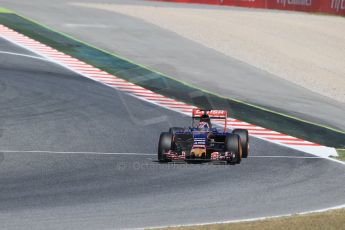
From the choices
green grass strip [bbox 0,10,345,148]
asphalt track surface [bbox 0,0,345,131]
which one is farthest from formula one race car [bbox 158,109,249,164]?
asphalt track surface [bbox 0,0,345,131]

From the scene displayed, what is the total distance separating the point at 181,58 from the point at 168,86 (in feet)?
20.5

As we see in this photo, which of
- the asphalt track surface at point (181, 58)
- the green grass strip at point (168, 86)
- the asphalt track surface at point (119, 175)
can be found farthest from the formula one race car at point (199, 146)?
the asphalt track surface at point (181, 58)

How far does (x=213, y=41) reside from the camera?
4244 cm

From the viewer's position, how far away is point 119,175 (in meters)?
19.3

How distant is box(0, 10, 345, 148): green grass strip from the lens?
26.7 meters

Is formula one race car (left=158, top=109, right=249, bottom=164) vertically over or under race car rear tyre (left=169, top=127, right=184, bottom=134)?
under

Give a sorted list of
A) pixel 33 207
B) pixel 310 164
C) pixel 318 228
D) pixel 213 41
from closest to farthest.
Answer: pixel 318 228, pixel 33 207, pixel 310 164, pixel 213 41

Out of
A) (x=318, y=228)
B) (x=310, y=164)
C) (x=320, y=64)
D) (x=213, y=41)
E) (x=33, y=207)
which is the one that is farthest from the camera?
(x=213, y=41)

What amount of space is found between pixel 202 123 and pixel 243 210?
4.71m

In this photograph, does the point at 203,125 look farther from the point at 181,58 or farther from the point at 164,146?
the point at 181,58

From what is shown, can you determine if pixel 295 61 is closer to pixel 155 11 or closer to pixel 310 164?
pixel 155 11

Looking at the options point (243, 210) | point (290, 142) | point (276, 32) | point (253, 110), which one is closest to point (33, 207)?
point (243, 210)

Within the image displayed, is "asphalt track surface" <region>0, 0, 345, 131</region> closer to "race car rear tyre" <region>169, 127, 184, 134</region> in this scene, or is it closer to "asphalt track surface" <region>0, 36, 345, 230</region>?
"asphalt track surface" <region>0, 36, 345, 230</region>

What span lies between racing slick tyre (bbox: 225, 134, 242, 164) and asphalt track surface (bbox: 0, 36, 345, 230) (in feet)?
0.96
